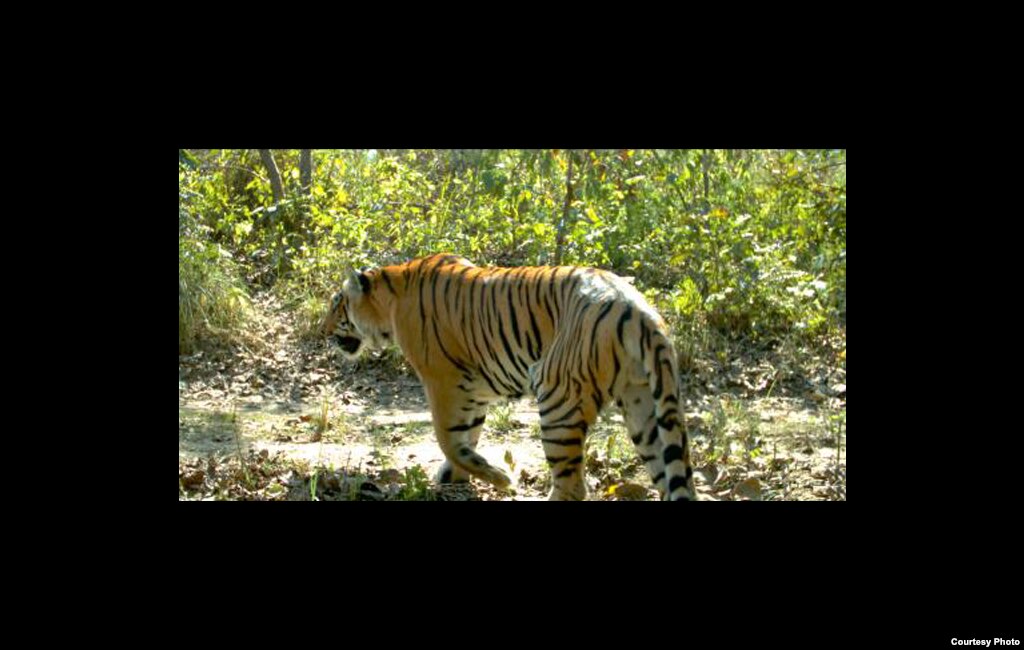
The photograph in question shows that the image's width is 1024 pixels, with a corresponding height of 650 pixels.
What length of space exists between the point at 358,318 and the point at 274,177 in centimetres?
324

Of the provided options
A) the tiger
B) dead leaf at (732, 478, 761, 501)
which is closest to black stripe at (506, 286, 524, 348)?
the tiger

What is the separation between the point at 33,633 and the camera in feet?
13.2

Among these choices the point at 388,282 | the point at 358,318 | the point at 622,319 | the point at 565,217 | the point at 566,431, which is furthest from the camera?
the point at 565,217

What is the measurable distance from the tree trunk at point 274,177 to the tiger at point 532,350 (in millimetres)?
2962

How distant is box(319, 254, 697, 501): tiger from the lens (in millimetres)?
4570

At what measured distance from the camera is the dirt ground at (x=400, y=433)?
17.7ft

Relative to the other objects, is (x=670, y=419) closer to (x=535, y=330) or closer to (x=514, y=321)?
(x=535, y=330)

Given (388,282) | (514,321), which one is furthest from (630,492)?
(388,282)

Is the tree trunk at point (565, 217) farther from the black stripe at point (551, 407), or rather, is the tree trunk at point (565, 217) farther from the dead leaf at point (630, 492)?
the black stripe at point (551, 407)

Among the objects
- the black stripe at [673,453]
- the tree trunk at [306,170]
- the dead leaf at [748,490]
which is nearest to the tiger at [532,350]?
the black stripe at [673,453]

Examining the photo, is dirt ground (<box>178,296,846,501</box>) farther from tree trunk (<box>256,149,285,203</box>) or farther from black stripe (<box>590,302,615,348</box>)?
tree trunk (<box>256,149,285,203</box>)

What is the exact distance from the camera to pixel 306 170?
895cm
